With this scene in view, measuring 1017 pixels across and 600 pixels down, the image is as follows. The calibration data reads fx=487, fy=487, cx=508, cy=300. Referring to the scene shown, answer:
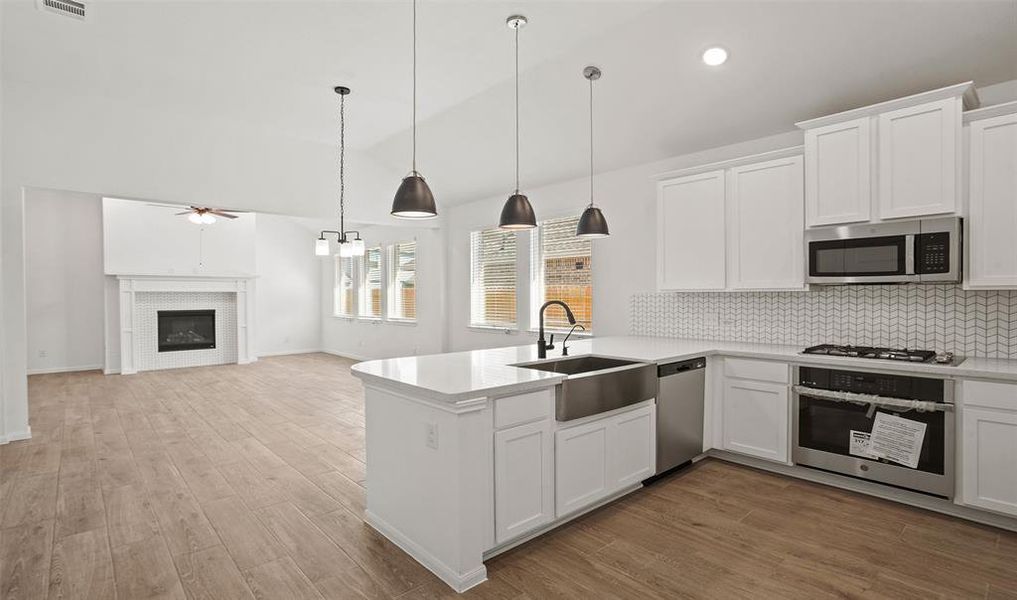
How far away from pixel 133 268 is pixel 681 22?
9.30m

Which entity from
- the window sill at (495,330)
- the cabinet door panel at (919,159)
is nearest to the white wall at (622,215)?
the window sill at (495,330)

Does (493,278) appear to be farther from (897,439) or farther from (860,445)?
(897,439)

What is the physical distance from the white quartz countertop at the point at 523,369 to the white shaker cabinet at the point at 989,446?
103 millimetres

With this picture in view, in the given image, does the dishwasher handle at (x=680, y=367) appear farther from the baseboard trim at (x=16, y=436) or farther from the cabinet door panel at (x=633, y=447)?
the baseboard trim at (x=16, y=436)

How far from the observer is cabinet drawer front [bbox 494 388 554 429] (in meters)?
2.42

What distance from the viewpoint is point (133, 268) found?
841cm

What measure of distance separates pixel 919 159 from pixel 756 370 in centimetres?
166

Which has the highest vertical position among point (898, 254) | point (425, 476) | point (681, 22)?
point (681, 22)

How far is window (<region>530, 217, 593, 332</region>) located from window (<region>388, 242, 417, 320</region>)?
2852 millimetres

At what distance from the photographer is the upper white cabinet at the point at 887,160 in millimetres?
2914

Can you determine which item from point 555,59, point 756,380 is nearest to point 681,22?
point 555,59

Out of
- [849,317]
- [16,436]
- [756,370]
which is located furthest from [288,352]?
[849,317]

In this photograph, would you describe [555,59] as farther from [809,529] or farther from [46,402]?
[46,402]

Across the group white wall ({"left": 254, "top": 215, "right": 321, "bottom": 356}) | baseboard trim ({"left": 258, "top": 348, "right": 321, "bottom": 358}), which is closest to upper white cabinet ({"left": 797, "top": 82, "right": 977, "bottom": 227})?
white wall ({"left": 254, "top": 215, "right": 321, "bottom": 356})
